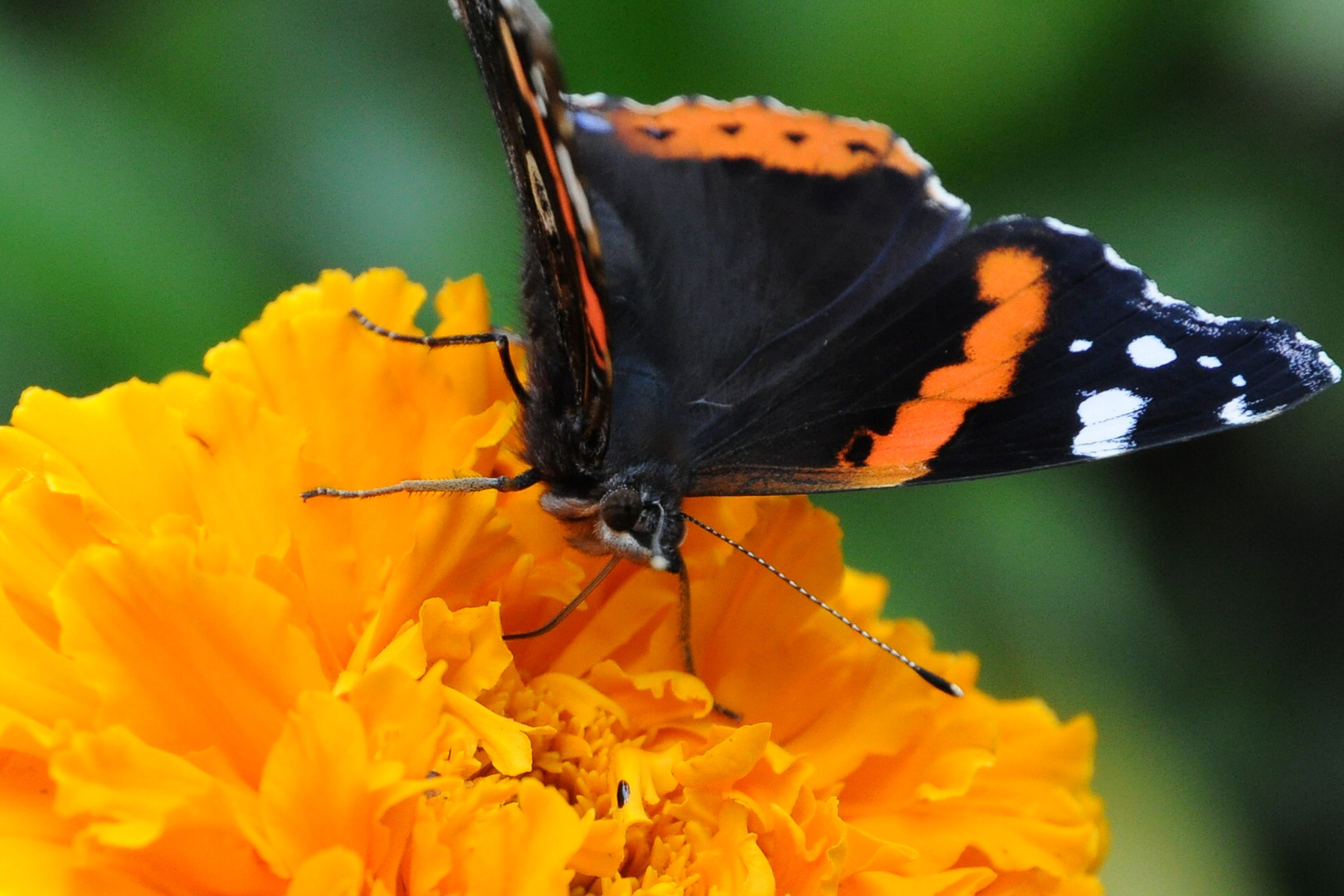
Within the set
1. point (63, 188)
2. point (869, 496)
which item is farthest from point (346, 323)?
point (869, 496)

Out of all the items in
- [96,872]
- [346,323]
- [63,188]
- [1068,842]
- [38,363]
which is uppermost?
[63,188]

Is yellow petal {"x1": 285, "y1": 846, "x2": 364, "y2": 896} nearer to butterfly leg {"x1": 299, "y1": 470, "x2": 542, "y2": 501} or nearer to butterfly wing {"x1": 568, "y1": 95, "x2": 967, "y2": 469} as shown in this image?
Answer: butterfly leg {"x1": 299, "y1": 470, "x2": 542, "y2": 501}

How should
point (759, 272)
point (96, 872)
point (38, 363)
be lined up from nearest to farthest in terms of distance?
point (96, 872) < point (759, 272) < point (38, 363)

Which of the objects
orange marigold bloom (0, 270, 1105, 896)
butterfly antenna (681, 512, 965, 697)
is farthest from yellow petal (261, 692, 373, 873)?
butterfly antenna (681, 512, 965, 697)

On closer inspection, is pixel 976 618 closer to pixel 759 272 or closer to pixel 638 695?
pixel 759 272

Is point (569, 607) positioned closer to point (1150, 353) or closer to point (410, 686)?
point (410, 686)

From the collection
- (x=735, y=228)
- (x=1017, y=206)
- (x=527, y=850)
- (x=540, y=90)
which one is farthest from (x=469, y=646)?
(x=1017, y=206)
